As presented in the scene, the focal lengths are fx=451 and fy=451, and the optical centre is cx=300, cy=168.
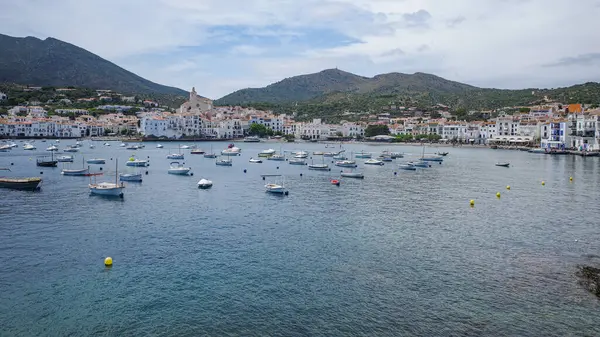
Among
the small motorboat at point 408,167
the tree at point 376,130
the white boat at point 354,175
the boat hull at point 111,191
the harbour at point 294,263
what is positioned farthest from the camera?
the tree at point 376,130

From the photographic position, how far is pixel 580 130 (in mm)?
82000

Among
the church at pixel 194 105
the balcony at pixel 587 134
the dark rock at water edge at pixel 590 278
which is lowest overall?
the dark rock at water edge at pixel 590 278

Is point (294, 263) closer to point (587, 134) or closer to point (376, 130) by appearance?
point (587, 134)

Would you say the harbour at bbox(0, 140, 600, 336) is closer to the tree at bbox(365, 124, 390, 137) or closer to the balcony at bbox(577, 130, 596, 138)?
the balcony at bbox(577, 130, 596, 138)

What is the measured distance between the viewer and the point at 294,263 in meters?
16.9

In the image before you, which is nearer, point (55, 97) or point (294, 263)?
point (294, 263)

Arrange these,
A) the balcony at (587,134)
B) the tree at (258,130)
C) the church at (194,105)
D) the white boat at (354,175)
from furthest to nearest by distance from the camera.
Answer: the church at (194,105) → the tree at (258,130) → the balcony at (587,134) → the white boat at (354,175)

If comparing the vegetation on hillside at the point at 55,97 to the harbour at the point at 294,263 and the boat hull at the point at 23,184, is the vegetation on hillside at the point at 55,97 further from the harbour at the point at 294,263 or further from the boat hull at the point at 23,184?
the harbour at the point at 294,263

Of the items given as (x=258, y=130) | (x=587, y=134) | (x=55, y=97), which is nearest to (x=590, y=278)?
(x=587, y=134)

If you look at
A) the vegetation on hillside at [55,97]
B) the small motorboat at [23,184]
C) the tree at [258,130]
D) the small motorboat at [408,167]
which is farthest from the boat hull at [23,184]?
the vegetation on hillside at [55,97]

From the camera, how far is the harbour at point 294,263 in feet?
40.5

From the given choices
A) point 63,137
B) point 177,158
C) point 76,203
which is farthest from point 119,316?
point 63,137

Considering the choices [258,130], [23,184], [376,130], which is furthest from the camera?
[258,130]

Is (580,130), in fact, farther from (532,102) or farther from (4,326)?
(4,326)
